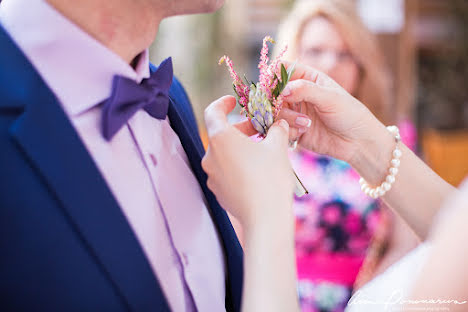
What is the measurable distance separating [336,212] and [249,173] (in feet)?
4.80

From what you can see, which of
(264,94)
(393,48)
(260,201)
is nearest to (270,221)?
(260,201)

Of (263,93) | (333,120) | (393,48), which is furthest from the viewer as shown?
(393,48)

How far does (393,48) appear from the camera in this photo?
12.8 ft

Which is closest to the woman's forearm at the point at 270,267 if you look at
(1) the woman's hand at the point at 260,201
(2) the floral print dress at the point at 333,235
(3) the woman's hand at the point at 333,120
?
(1) the woman's hand at the point at 260,201

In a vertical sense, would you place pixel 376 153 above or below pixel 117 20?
below

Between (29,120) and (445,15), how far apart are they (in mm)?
4693

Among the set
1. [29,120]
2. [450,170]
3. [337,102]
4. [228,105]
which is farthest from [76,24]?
[450,170]

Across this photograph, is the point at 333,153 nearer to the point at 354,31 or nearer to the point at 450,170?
the point at 354,31

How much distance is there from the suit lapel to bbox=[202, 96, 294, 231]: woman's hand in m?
0.19

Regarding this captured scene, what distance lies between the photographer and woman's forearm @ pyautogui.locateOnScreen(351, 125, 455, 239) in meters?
1.06

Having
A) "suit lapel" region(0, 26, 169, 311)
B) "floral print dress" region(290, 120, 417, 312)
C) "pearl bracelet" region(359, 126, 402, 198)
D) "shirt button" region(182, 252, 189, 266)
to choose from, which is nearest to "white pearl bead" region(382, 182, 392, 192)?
"pearl bracelet" region(359, 126, 402, 198)

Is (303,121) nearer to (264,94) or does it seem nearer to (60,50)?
(264,94)

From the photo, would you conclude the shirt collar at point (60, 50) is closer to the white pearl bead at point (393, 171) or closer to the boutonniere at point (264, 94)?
the boutonniere at point (264, 94)

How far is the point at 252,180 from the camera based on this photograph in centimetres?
72
